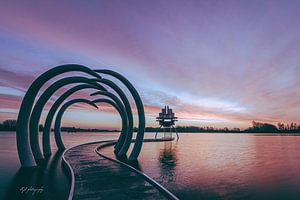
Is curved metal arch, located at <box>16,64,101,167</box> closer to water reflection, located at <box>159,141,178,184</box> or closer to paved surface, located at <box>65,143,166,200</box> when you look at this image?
paved surface, located at <box>65,143,166,200</box>

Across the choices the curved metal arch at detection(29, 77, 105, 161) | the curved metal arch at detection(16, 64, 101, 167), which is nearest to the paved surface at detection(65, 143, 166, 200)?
the curved metal arch at detection(16, 64, 101, 167)

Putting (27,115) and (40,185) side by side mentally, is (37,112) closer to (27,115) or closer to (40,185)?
(27,115)

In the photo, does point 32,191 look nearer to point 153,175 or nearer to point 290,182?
point 153,175

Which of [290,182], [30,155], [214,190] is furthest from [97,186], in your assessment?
[290,182]

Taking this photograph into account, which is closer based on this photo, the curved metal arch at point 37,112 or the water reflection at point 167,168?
the water reflection at point 167,168

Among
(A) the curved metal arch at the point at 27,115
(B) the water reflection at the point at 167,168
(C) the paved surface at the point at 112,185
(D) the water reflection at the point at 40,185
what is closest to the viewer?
(C) the paved surface at the point at 112,185

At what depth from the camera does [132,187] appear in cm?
954

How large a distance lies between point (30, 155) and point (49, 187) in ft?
17.3
